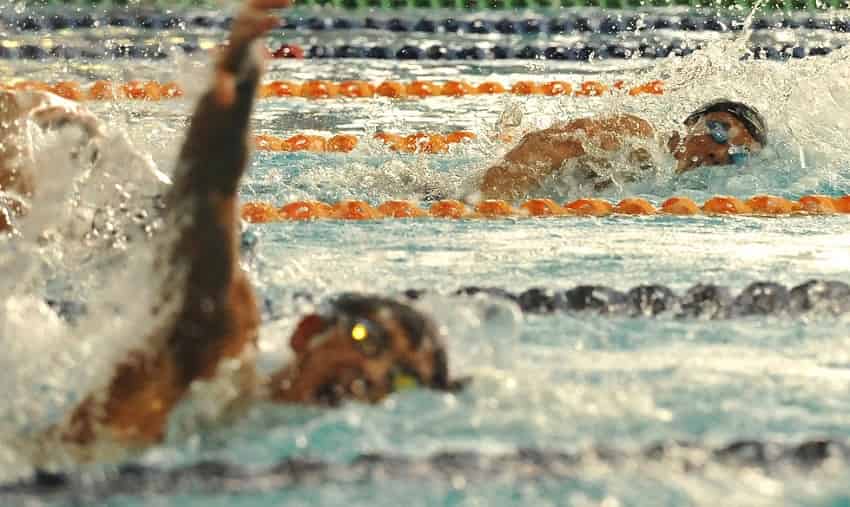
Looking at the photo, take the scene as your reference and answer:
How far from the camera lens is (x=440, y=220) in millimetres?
3898

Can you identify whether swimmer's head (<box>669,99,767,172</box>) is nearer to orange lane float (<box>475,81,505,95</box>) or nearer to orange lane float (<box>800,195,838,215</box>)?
orange lane float (<box>800,195,838,215</box>)

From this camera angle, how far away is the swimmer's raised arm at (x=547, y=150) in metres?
4.05

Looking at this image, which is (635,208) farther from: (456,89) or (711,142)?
(456,89)

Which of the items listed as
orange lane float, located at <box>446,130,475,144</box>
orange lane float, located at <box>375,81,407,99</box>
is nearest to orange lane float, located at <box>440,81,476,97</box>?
orange lane float, located at <box>375,81,407,99</box>

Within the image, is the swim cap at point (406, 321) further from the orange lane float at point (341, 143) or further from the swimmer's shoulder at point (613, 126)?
the orange lane float at point (341, 143)

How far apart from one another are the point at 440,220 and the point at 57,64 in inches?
143

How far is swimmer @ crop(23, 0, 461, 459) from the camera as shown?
1791 millimetres

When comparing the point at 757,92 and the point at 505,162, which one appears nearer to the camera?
the point at 505,162

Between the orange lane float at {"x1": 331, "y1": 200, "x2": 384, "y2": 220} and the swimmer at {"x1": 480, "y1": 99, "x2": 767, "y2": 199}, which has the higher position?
the swimmer at {"x1": 480, "y1": 99, "x2": 767, "y2": 199}

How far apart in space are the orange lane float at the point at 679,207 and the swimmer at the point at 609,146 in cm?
16

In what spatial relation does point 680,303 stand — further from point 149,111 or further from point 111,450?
point 149,111

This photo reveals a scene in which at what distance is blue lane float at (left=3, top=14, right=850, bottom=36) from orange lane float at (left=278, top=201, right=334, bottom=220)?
13.4 ft

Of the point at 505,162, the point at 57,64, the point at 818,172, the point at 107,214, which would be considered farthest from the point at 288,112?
the point at 107,214

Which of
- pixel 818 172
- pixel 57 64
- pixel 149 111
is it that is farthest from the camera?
pixel 57 64
